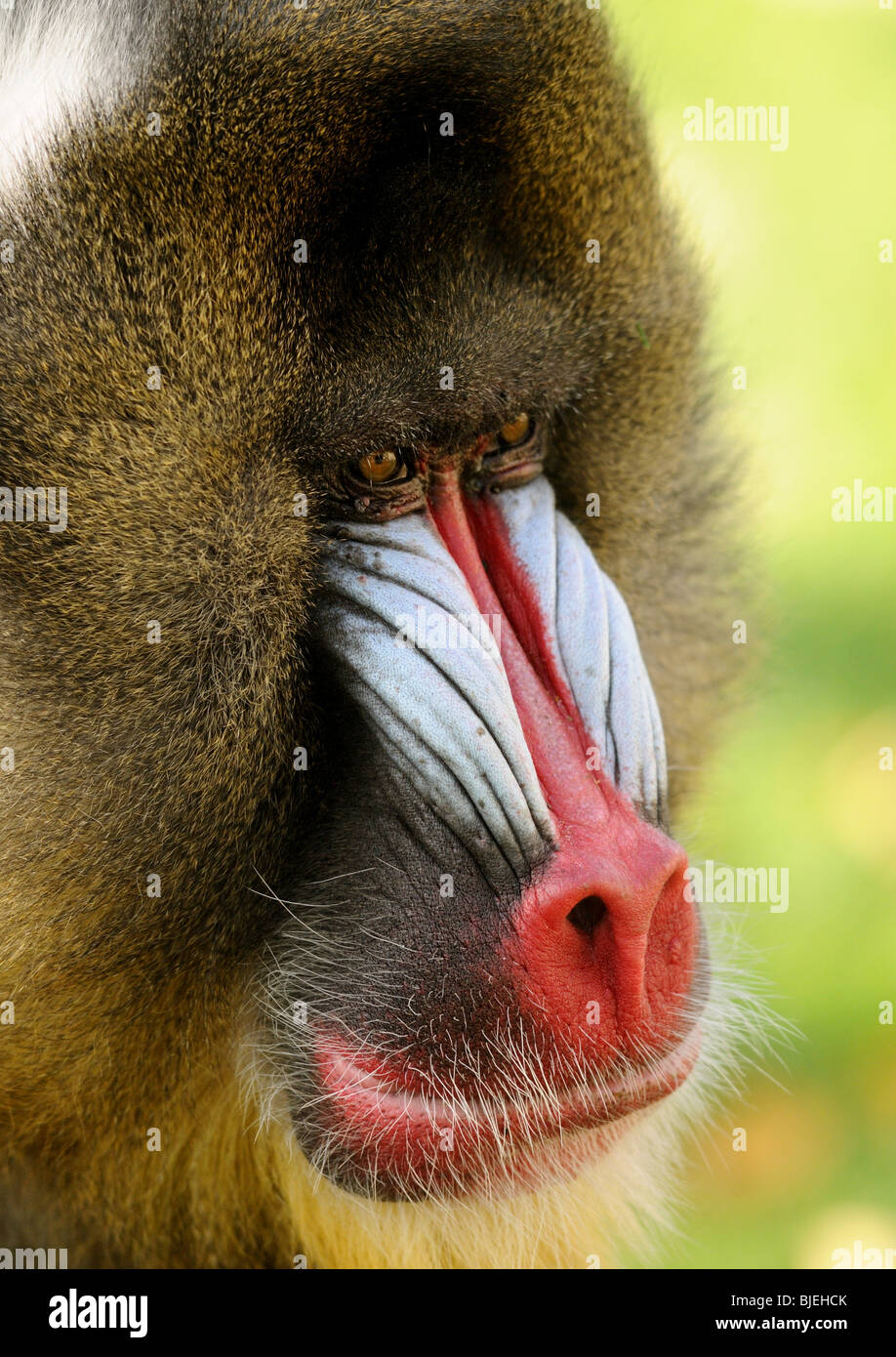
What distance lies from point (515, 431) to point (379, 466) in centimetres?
29

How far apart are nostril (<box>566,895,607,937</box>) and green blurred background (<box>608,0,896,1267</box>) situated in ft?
2.32

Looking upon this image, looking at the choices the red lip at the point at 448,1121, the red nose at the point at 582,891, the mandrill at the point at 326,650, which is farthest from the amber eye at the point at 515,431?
the red lip at the point at 448,1121

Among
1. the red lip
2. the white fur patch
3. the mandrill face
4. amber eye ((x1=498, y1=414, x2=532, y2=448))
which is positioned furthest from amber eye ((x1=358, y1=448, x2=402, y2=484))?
the red lip

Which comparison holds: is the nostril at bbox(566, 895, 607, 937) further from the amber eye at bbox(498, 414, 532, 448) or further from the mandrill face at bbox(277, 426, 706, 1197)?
the amber eye at bbox(498, 414, 532, 448)

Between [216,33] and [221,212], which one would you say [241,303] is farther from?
[216,33]

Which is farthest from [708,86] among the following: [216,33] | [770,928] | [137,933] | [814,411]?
[137,933]

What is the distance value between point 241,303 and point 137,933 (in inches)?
32.7

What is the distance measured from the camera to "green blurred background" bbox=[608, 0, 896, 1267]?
10.2 feet

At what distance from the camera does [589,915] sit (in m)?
2.00

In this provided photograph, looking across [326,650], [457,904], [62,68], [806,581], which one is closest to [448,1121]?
[457,904]

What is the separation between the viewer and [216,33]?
5.97ft

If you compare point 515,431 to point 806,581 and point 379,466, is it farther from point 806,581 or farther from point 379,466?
point 806,581

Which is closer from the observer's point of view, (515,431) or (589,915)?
(589,915)

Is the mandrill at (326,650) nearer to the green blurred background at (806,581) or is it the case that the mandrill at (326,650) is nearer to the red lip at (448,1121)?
the red lip at (448,1121)
